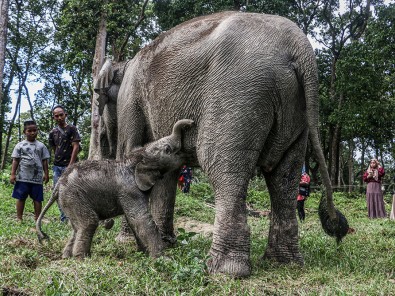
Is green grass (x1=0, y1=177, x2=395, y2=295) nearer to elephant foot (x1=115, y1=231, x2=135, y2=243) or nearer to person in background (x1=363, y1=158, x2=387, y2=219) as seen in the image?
elephant foot (x1=115, y1=231, x2=135, y2=243)

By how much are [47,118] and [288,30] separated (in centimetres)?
2510

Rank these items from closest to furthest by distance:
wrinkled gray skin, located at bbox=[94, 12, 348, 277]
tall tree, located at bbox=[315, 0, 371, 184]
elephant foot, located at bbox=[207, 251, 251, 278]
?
elephant foot, located at bbox=[207, 251, 251, 278] → wrinkled gray skin, located at bbox=[94, 12, 348, 277] → tall tree, located at bbox=[315, 0, 371, 184]

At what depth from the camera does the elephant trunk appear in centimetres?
404

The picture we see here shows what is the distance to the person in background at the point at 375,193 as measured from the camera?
38.1 ft

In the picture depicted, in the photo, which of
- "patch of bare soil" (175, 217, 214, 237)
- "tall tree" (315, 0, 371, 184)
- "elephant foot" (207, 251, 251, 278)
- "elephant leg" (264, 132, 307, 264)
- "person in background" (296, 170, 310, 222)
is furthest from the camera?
"tall tree" (315, 0, 371, 184)

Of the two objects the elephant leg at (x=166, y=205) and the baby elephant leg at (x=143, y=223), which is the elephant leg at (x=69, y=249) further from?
the elephant leg at (x=166, y=205)

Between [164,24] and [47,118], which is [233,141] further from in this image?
[47,118]

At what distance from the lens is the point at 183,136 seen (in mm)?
4195

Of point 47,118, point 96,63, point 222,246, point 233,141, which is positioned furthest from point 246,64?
point 47,118

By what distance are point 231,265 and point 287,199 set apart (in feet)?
3.01

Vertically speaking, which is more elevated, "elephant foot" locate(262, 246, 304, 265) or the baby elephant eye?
the baby elephant eye

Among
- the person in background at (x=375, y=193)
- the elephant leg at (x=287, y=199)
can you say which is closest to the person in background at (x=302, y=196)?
the person in background at (x=375, y=193)

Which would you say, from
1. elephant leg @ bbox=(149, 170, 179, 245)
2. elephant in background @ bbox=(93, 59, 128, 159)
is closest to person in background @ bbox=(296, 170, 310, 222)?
elephant leg @ bbox=(149, 170, 179, 245)

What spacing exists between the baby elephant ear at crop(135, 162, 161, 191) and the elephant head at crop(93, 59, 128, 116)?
1746mm
